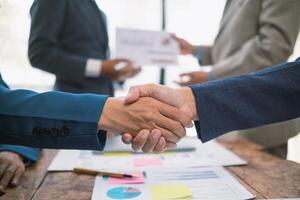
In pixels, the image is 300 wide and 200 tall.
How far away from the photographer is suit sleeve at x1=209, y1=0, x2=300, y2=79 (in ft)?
3.43

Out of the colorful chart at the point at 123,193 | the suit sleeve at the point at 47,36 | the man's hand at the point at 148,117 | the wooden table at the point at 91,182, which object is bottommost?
the wooden table at the point at 91,182

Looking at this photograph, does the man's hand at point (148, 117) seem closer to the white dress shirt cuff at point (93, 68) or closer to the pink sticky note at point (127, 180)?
the pink sticky note at point (127, 180)

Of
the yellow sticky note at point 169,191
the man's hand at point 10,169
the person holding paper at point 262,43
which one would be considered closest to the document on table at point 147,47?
the person holding paper at point 262,43

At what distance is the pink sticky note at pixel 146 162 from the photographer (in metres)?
0.72

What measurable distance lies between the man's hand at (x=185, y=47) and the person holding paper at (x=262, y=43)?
200 mm

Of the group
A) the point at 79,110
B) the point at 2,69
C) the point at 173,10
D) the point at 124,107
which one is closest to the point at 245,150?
the point at 124,107

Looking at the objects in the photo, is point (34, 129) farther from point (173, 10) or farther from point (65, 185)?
point (173, 10)

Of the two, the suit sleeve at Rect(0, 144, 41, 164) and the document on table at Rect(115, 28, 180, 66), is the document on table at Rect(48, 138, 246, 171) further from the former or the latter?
the document on table at Rect(115, 28, 180, 66)

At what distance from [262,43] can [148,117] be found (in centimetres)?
62

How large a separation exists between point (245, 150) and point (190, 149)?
6.7 inches

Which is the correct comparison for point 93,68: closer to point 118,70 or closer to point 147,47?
point 118,70

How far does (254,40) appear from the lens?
109 cm

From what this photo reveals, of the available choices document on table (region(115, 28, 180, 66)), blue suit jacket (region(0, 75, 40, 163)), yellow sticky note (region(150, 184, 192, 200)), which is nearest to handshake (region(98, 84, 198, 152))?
yellow sticky note (region(150, 184, 192, 200))

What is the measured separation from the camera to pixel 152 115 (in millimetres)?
671
